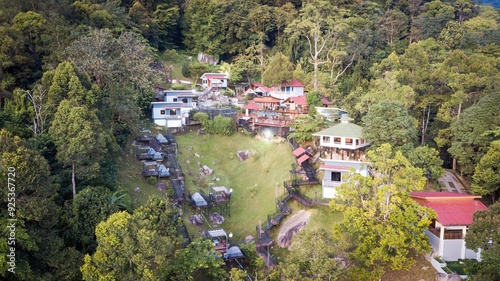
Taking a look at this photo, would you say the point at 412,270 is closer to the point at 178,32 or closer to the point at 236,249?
the point at 236,249

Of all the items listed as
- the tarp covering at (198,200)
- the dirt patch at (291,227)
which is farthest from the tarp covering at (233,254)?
the tarp covering at (198,200)

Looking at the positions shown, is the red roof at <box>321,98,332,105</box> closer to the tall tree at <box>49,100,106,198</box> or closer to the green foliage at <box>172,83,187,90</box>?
the green foliage at <box>172,83,187,90</box>

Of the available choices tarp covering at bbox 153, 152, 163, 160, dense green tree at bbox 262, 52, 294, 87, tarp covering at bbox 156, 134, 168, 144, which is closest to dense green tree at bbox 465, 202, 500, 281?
tarp covering at bbox 153, 152, 163, 160

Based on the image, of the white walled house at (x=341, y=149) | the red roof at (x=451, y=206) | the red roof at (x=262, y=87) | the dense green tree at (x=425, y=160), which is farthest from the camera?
the red roof at (x=262, y=87)

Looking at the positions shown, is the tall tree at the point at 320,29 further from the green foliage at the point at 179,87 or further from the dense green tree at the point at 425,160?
the dense green tree at the point at 425,160

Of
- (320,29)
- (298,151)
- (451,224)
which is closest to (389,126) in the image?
(298,151)

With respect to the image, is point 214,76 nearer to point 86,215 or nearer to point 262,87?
point 262,87
